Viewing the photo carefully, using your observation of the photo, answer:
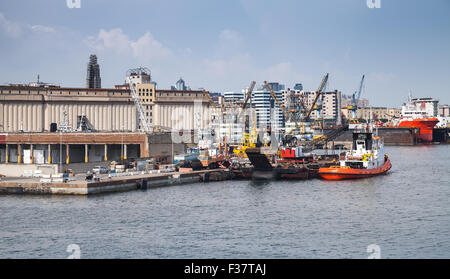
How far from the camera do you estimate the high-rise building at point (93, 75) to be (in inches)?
5443

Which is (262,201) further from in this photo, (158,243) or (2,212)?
(2,212)

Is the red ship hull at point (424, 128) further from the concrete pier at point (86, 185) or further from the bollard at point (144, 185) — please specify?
the bollard at point (144, 185)

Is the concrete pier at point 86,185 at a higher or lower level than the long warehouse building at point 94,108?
lower

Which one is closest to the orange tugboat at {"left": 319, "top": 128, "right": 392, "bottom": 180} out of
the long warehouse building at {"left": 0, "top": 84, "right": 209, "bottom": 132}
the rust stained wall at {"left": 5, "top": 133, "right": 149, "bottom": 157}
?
the rust stained wall at {"left": 5, "top": 133, "right": 149, "bottom": 157}

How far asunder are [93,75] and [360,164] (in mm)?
95428

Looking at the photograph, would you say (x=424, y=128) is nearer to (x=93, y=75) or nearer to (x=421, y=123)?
(x=421, y=123)

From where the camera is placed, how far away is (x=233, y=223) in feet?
111

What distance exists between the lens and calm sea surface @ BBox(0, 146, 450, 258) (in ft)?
86.8

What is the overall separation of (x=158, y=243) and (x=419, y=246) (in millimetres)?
13842

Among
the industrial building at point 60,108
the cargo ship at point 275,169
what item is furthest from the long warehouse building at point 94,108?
the cargo ship at point 275,169

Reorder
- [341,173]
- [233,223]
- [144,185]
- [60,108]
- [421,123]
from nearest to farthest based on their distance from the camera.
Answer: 1. [233,223]
2. [144,185]
3. [341,173]
4. [60,108]
5. [421,123]

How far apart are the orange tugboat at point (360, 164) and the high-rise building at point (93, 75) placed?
3540 inches

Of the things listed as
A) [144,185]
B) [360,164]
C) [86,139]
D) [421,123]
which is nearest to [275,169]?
Result: [360,164]

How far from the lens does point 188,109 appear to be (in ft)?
366
